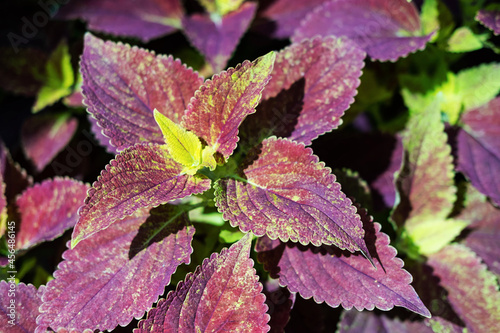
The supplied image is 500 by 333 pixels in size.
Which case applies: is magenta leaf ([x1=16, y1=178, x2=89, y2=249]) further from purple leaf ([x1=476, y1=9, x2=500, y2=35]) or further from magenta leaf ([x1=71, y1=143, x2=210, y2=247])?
purple leaf ([x1=476, y1=9, x2=500, y2=35])

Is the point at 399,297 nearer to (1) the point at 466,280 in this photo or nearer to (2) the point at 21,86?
(1) the point at 466,280

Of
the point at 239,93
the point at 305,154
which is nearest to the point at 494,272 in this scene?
the point at 305,154

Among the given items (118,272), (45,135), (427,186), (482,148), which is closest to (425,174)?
(427,186)

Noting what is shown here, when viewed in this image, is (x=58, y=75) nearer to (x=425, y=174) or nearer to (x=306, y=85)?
(x=306, y=85)

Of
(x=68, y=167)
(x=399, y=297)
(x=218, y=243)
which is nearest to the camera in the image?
(x=399, y=297)

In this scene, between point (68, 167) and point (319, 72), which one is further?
point (68, 167)

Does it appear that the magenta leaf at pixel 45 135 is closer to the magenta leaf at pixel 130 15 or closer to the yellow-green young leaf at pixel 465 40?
the magenta leaf at pixel 130 15
